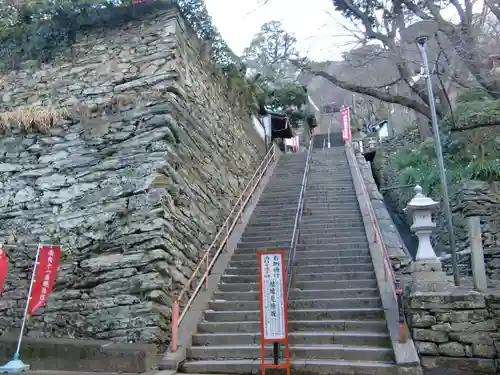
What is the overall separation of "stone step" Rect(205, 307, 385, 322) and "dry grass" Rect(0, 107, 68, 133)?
180 inches

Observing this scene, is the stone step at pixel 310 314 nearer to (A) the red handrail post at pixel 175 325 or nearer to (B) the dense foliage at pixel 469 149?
(A) the red handrail post at pixel 175 325

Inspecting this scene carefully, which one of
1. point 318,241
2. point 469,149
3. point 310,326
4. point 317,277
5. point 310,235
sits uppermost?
point 469,149

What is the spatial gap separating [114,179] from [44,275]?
1837 mm

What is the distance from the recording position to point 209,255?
8.10 meters

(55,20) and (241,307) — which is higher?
(55,20)

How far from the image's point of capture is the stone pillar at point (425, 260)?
5.25m

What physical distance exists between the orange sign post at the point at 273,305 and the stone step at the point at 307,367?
0.35 meters

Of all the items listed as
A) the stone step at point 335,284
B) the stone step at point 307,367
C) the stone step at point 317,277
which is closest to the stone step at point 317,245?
the stone step at point 317,277

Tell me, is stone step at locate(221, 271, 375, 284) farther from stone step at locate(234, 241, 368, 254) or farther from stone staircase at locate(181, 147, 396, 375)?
stone step at locate(234, 241, 368, 254)

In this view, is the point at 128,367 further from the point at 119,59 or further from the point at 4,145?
the point at 119,59

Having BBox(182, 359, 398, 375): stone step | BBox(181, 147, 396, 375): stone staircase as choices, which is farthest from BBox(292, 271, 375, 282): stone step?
BBox(182, 359, 398, 375): stone step

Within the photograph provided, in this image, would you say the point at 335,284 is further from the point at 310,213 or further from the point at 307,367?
the point at 310,213

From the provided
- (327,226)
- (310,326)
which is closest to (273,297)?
(310,326)

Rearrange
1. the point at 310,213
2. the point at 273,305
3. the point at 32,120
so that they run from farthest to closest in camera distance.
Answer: the point at 310,213 < the point at 32,120 < the point at 273,305
